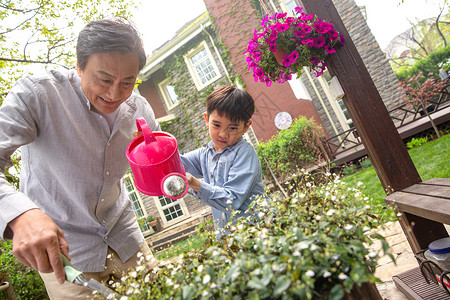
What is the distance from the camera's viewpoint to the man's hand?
36.3 inches

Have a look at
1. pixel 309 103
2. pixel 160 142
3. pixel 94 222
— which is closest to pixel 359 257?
pixel 160 142

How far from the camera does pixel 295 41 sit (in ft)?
6.74

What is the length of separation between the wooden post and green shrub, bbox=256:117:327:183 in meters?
5.90

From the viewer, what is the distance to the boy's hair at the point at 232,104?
1890 mm

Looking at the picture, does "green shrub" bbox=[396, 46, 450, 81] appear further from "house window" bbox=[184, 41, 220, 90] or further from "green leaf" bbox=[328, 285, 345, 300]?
"green leaf" bbox=[328, 285, 345, 300]

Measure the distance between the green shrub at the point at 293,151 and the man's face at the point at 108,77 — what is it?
6675 millimetres

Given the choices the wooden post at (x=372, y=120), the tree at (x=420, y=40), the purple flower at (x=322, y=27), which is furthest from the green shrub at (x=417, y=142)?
the tree at (x=420, y=40)

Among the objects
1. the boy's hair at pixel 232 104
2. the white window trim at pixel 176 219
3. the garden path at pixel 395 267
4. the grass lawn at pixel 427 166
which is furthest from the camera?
the white window trim at pixel 176 219

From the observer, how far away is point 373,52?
931cm

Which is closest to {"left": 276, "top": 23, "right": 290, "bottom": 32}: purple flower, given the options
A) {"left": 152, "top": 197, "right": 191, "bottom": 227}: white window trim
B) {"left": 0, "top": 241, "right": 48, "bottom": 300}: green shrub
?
{"left": 0, "top": 241, "right": 48, "bottom": 300}: green shrub

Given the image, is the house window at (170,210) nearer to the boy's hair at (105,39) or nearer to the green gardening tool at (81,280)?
the boy's hair at (105,39)

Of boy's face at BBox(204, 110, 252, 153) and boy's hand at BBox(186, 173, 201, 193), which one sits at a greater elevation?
boy's face at BBox(204, 110, 252, 153)

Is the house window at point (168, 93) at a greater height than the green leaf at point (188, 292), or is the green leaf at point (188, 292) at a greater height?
the house window at point (168, 93)

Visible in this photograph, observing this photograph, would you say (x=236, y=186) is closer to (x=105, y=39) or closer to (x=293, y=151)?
(x=105, y=39)
